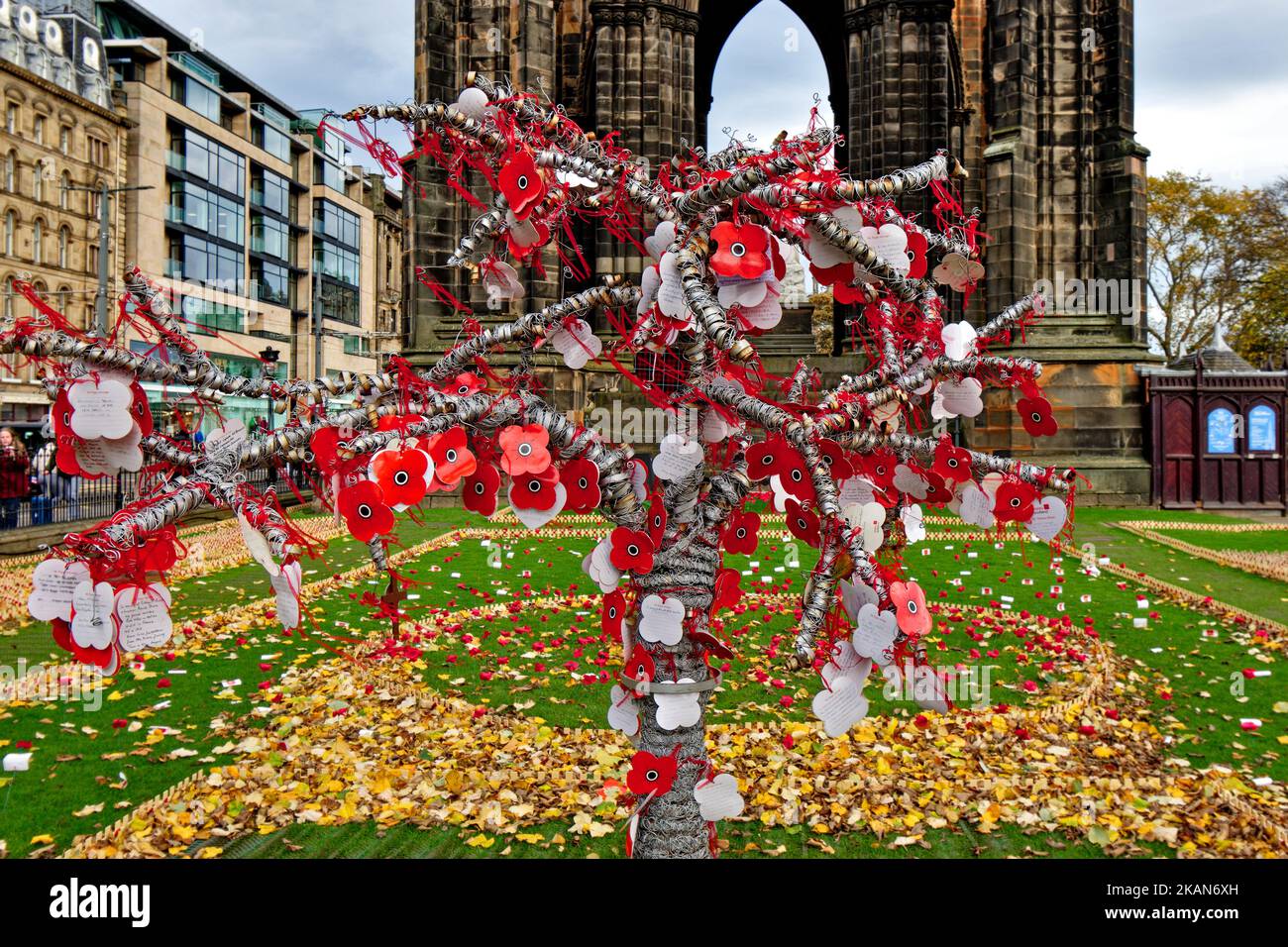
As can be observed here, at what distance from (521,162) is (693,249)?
0.57 m

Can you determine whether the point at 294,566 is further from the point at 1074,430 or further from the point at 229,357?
the point at 229,357

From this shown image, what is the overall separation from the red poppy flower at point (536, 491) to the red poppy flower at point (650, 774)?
902 mm

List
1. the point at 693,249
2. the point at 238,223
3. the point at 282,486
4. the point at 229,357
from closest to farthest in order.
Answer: the point at 693,249 < the point at 282,486 < the point at 229,357 < the point at 238,223

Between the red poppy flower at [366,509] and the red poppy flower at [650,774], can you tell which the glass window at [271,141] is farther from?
the red poppy flower at [650,774]

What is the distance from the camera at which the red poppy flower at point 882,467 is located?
296 centimetres

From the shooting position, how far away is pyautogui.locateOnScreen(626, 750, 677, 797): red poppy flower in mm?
2793

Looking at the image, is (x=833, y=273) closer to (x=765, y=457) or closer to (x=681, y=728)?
(x=765, y=457)

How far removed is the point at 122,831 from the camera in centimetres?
399

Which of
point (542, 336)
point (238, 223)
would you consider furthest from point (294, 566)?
point (238, 223)

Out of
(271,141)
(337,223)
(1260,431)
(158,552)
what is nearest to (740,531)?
(158,552)

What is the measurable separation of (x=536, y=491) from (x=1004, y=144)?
1908cm

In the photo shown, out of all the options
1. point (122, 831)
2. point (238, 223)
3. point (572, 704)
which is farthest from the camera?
point (238, 223)

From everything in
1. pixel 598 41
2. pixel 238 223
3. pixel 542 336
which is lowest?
pixel 542 336

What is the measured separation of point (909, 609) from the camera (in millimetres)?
2344
